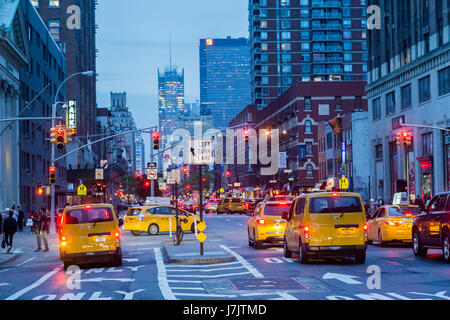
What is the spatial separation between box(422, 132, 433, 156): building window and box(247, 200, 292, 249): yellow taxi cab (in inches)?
1319

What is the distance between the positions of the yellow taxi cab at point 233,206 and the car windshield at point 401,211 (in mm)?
55465

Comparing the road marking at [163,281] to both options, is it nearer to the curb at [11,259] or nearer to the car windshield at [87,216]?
the car windshield at [87,216]

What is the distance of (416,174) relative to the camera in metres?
62.0

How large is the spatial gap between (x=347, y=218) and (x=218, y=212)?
66.4 meters

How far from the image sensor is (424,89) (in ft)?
196

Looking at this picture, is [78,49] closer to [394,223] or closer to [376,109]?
[376,109]

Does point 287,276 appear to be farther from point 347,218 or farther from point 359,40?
point 359,40

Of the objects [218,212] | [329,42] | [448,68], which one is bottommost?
[218,212]

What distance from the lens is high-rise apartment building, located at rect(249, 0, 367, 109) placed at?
139 metres

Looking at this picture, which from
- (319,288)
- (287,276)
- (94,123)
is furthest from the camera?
(94,123)

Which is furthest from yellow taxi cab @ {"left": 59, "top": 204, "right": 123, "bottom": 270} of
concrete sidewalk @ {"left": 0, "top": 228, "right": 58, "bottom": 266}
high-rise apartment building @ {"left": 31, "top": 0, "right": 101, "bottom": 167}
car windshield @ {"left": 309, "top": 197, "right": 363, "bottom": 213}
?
high-rise apartment building @ {"left": 31, "top": 0, "right": 101, "bottom": 167}

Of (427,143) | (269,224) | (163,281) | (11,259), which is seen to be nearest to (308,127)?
(427,143)

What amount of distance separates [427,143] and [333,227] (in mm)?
41324
